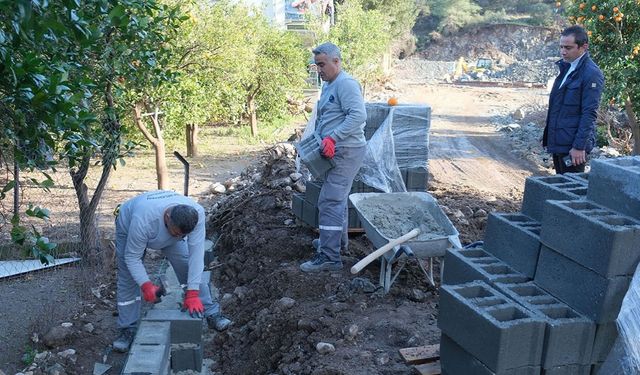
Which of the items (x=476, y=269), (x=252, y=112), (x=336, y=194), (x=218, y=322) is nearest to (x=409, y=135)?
(x=336, y=194)

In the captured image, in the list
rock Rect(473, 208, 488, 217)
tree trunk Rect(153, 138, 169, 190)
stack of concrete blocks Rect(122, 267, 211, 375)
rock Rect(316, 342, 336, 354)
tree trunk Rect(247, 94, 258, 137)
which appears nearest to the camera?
rock Rect(316, 342, 336, 354)

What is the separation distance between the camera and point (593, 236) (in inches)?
131

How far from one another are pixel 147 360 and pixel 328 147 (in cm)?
232

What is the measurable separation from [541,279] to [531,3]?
6011 centimetres

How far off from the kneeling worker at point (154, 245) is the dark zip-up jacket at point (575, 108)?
3.28 metres

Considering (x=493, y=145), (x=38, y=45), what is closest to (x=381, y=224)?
(x=38, y=45)

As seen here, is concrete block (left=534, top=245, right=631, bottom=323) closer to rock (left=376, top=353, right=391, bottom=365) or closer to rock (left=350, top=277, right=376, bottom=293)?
rock (left=376, top=353, right=391, bottom=365)

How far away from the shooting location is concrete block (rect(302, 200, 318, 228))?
6727mm

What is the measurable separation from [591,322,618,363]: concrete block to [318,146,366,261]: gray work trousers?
2839mm

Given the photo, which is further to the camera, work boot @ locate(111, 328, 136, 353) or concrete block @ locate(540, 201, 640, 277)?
work boot @ locate(111, 328, 136, 353)

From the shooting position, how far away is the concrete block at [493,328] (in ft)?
10.7

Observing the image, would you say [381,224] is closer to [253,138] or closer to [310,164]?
[310,164]

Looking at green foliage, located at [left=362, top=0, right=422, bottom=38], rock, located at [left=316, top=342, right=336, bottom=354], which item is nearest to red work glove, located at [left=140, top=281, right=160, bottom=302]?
rock, located at [left=316, top=342, right=336, bottom=354]

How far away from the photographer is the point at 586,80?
5.62 m
